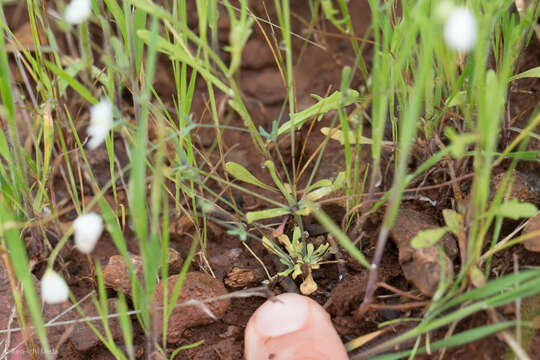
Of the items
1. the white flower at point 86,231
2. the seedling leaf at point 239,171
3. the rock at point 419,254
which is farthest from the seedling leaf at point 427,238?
the white flower at point 86,231

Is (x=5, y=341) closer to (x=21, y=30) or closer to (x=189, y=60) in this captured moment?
(x=189, y=60)

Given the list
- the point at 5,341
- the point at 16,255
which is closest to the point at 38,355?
the point at 5,341

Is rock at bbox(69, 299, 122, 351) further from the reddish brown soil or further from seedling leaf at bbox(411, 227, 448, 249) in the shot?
seedling leaf at bbox(411, 227, 448, 249)

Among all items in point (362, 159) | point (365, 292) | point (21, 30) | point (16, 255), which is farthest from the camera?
point (21, 30)

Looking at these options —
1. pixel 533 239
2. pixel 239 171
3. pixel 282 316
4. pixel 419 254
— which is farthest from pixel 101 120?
pixel 533 239

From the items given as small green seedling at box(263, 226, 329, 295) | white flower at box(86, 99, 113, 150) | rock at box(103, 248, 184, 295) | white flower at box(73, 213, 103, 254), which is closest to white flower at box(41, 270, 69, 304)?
white flower at box(73, 213, 103, 254)

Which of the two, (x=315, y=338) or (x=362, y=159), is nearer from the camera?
(x=315, y=338)
